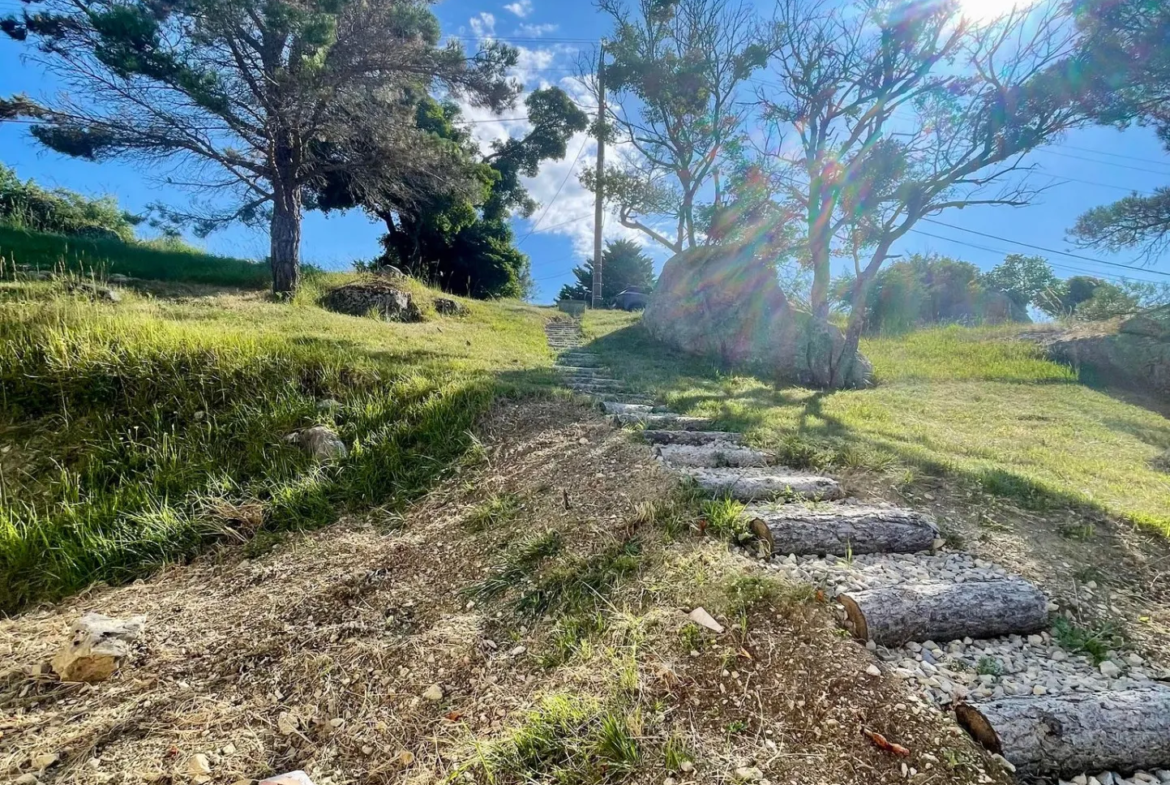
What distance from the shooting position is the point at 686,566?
1.96m

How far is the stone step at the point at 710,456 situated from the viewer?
2979 mm

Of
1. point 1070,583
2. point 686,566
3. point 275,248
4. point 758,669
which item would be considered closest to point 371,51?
point 275,248

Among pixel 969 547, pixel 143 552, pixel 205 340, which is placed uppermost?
pixel 205 340

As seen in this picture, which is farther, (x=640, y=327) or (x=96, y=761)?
(x=640, y=327)

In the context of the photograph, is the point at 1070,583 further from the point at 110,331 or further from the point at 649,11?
the point at 649,11

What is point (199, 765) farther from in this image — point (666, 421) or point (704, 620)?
point (666, 421)

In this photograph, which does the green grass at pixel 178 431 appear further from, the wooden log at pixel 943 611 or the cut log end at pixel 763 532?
the wooden log at pixel 943 611

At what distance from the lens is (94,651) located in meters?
1.66

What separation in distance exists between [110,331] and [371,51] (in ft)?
16.8

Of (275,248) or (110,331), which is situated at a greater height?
(275,248)

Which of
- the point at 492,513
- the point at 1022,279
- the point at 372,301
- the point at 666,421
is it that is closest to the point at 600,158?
the point at 372,301

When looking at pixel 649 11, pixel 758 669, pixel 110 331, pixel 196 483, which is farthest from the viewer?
pixel 649 11

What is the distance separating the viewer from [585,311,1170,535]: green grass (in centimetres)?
314

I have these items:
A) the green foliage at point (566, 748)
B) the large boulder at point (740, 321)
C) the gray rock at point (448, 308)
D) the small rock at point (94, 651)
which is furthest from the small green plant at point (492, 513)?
the gray rock at point (448, 308)
